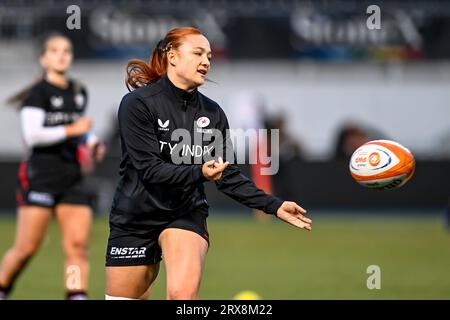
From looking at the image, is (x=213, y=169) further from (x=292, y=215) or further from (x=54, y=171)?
(x=54, y=171)

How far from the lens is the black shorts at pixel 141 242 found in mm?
6590

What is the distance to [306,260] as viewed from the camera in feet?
43.0

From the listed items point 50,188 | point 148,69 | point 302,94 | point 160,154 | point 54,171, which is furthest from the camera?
point 302,94

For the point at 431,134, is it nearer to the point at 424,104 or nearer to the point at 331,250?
the point at 424,104

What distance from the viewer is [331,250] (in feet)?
46.6

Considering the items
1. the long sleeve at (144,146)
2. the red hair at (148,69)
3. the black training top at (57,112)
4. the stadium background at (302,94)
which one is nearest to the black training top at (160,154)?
the long sleeve at (144,146)

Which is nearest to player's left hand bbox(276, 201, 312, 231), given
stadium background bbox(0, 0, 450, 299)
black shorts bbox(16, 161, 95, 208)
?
black shorts bbox(16, 161, 95, 208)

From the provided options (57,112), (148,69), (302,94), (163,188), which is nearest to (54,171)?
(57,112)

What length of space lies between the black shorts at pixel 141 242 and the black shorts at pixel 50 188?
2476mm

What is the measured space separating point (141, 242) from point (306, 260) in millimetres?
6696

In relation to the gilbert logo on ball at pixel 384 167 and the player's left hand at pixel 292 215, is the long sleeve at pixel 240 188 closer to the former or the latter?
the player's left hand at pixel 292 215

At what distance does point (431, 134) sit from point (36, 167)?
16.5 meters
